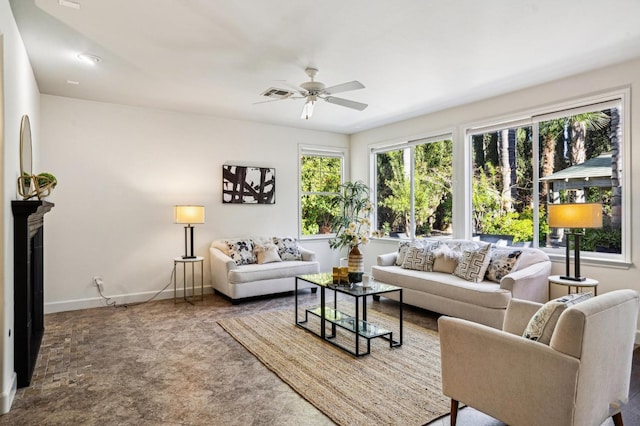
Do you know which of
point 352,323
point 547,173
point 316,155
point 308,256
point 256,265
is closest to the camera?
point 352,323

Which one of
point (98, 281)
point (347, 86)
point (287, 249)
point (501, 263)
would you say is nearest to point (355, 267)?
point (501, 263)

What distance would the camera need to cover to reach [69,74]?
3973 millimetres

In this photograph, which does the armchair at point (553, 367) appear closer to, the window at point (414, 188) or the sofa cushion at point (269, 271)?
the sofa cushion at point (269, 271)

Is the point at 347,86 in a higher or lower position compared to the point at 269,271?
higher

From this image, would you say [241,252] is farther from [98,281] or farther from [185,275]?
[98,281]

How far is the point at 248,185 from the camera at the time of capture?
612 centimetres

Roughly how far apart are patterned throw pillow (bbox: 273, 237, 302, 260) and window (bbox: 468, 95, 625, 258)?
8.53 ft

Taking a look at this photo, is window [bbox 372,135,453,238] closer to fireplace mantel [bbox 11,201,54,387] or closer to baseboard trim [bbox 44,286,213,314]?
baseboard trim [bbox 44,286,213,314]

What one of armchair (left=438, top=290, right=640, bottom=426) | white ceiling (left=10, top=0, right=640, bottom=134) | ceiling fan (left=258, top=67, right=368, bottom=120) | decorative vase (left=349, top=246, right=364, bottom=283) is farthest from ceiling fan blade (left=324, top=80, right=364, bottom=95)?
armchair (left=438, top=290, right=640, bottom=426)

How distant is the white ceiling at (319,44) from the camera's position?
2.70 meters

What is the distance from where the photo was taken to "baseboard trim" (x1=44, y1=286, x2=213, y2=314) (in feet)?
15.4

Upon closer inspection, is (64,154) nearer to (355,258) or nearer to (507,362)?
(355,258)

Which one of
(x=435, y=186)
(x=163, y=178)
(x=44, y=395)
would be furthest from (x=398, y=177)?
(x=44, y=395)

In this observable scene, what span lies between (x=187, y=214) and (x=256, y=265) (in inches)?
46.1
